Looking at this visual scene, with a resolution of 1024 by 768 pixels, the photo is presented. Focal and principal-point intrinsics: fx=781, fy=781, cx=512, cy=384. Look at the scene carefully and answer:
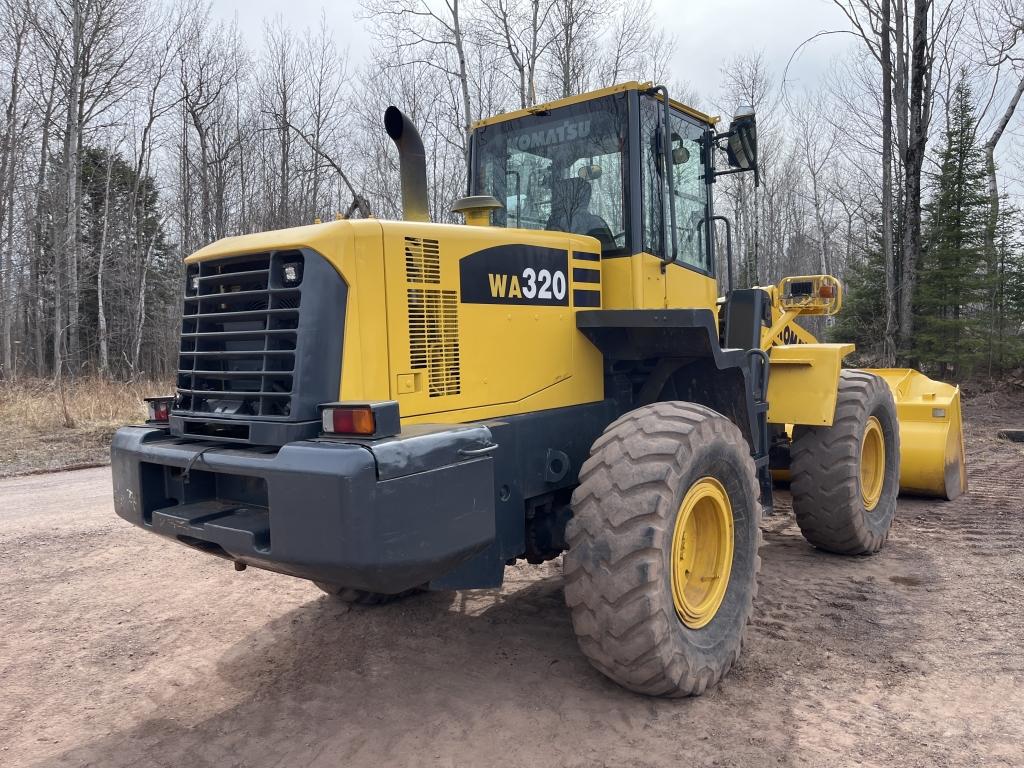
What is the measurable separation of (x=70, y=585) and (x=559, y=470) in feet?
11.6

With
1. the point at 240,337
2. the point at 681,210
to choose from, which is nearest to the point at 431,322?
the point at 240,337

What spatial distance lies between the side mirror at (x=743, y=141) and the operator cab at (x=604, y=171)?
0.20 metres

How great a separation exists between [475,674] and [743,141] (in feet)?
10.8

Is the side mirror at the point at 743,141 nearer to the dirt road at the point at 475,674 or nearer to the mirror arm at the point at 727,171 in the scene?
the mirror arm at the point at 727,171

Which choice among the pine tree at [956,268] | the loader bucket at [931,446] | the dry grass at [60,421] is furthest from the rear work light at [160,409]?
the pine tree at [956,268]

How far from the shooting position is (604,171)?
427 centimetres

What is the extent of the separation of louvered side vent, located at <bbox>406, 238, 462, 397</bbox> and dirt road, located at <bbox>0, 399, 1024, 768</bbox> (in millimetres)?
1443

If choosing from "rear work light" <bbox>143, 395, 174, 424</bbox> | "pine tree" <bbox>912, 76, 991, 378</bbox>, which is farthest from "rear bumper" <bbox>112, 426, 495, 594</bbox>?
"pine tree" <bbox>912, 76, 991, 378</bbox>

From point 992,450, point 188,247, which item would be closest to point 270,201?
point 188,247

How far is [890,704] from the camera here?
11.0ft

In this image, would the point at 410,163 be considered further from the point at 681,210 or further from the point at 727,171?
the point at 727,171

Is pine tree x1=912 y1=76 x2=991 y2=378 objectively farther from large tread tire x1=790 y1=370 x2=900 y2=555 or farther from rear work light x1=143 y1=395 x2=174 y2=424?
rear work light x1=143 y1=395 x2=174 y2=424

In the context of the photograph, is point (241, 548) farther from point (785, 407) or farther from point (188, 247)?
point (188, 247)

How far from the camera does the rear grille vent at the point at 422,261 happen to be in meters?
3.25
